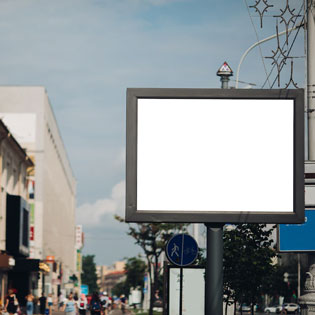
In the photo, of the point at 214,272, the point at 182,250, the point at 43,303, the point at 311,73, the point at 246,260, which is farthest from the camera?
the point at 43,303

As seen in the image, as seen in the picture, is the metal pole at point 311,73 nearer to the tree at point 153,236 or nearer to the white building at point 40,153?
the tree at point 153,236

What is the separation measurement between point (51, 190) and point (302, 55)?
98.1 metres

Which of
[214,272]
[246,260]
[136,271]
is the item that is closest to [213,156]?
[214,272]

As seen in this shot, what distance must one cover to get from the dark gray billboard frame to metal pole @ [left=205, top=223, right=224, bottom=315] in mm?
295

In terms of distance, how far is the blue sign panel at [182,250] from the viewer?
16609 mm

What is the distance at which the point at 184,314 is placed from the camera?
22219 mm

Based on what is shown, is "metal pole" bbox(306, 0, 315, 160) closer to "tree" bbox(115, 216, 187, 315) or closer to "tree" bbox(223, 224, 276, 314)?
"tree" bbox(223, 224, 276, 314)

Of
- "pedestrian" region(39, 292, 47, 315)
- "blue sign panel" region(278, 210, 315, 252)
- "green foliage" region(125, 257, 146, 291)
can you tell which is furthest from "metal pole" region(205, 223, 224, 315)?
"green foliage" region(125, 257, 146, 291)

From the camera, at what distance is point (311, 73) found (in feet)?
47.6

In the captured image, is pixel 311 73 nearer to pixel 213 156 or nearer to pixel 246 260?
pixel 246 260

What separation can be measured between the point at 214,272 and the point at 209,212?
2.15ft

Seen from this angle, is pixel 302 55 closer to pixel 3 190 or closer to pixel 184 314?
pixel 184 314

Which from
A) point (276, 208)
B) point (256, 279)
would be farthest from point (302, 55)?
point (276, 208)

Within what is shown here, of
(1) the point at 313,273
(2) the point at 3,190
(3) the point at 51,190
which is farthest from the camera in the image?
(3) the point at 51,190
